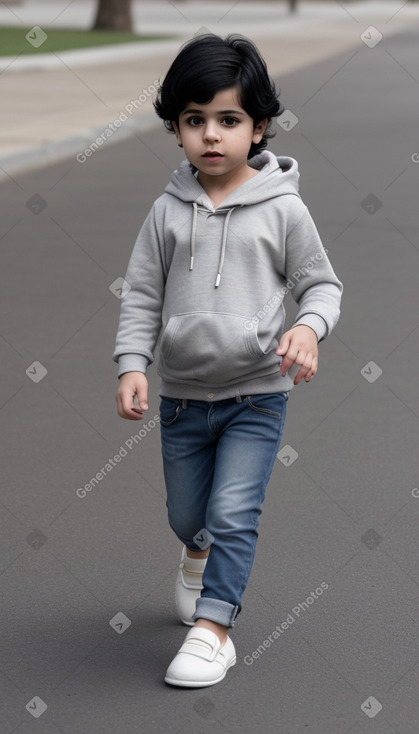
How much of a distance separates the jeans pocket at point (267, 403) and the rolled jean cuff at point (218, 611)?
1.65 ft

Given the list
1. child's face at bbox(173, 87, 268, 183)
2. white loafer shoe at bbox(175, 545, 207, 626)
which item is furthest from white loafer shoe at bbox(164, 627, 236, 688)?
child's face at bbox(173, 87, 268, 183)

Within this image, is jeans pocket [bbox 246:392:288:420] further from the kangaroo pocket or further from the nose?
the nose

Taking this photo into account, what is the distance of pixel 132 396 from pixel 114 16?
32.8 metres

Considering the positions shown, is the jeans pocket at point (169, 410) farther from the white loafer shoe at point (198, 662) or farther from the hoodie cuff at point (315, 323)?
the white loafer shoe at point (198, 662)

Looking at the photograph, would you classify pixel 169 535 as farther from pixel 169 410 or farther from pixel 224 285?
pixel 224 285

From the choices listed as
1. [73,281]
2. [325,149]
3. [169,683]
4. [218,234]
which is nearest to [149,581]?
[169,683]

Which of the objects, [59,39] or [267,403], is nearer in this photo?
[267,403]

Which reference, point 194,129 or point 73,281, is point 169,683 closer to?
point 194,129

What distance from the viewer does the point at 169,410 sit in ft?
12.4

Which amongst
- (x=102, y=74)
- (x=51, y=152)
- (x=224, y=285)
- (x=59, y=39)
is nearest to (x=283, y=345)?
(x=224, y=285)

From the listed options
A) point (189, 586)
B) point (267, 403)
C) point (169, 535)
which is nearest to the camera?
point (267, 403)

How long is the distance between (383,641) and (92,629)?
2.69 feet

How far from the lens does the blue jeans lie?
3625 millimetres

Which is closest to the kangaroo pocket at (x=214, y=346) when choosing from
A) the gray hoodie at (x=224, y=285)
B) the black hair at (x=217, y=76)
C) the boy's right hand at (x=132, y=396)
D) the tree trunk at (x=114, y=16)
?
the gray hoodie at (x=224, y=285)
